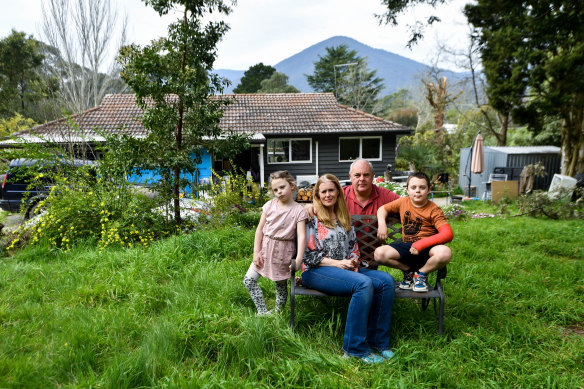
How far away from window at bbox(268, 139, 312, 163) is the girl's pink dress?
14.0 metres

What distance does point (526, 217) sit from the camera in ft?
28.3

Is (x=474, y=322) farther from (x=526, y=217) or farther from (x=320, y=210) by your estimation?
(x=526, y=217)

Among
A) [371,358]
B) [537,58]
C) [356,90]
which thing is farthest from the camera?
[356,90]

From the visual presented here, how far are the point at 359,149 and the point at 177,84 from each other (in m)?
12.5

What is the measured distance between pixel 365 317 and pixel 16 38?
3464cm

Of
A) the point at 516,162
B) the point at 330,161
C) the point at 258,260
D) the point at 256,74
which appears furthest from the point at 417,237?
the point at 256,74

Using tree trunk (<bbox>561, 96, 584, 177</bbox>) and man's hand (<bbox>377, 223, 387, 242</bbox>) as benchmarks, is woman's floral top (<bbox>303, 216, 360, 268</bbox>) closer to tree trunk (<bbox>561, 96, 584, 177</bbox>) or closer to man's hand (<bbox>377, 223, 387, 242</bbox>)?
man's hand (<bbox>377, 223, 387, 242</bbox>)

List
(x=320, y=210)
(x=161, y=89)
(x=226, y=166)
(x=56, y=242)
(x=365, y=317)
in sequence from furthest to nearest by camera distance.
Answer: (x=226, y=166) < (x=161, y=89) < (x=56, y=242) < (x=320, y=210) < (x=365, y=317)

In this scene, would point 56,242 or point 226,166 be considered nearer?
point 56,242

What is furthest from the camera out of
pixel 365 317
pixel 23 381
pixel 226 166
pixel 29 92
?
pixel 29 92

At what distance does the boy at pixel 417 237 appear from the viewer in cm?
300

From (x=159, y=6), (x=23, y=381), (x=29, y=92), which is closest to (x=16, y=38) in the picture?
(x=29, y=92)

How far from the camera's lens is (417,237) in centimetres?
320

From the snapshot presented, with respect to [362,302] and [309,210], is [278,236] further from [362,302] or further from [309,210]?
[362,302]
